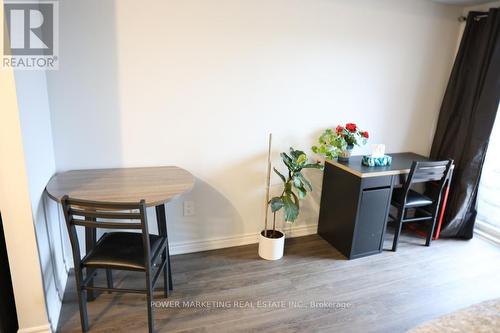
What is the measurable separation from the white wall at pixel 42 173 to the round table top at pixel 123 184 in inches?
4.3

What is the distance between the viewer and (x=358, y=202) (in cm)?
258

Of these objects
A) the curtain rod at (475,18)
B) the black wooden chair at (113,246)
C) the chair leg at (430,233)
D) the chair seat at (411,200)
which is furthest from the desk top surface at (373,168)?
the black wooden chair at (113,246)

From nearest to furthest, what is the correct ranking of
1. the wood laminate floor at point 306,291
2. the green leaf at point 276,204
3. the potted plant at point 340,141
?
the wood laminate floor at point 306,291, the green leaf at point 276,204, the potted plant at point 340,141

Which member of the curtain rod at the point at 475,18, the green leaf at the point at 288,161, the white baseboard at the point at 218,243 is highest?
the curtain rod at the point at 475,18

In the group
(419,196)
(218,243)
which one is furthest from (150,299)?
(419,196)

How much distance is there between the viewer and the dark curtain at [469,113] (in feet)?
9.44

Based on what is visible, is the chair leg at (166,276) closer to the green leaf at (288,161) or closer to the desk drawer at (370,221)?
the green leaf at (288,161)

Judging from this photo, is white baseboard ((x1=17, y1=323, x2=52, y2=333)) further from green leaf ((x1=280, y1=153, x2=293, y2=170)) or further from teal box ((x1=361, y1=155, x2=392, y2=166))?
teal box ((x1=361, y1=155, x2=392, y2=166))

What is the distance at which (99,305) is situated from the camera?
2049 millimetres

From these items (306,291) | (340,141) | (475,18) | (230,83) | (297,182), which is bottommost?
(306,291)

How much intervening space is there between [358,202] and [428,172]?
718 millimetres

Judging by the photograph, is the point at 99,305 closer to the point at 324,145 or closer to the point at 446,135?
the point at 324,145

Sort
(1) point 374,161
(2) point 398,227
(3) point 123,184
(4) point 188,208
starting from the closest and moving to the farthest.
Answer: (3) point 123,184 → (4) point 188,208 → (1) point 374,161 → (2) point 398,227

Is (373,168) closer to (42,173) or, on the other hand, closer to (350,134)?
(350,134)
